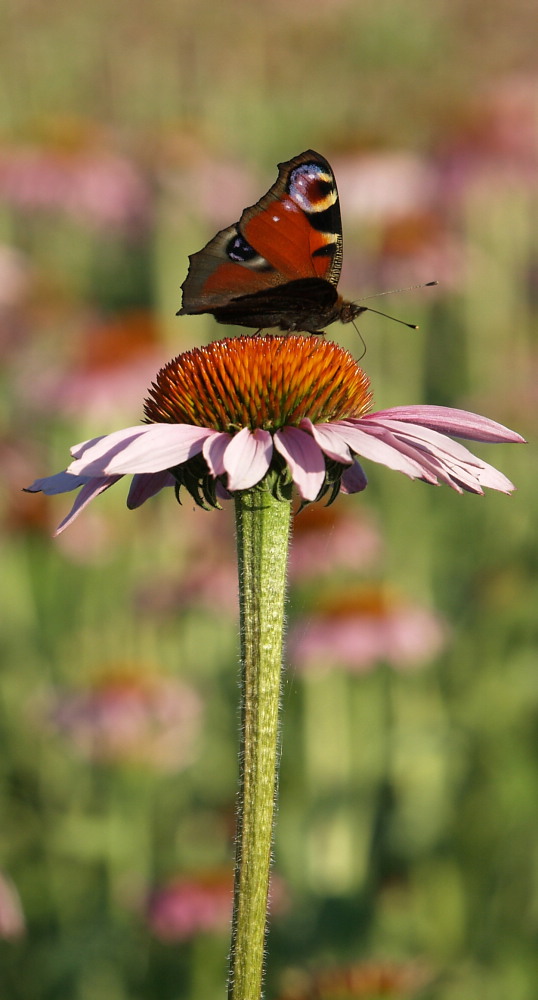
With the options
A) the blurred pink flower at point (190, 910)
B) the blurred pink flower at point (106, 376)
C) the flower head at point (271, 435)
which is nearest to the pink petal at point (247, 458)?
the flower head at point (271, 435)

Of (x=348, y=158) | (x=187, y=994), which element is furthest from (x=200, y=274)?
(x=348, y=158)

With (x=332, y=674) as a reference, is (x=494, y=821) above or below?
below

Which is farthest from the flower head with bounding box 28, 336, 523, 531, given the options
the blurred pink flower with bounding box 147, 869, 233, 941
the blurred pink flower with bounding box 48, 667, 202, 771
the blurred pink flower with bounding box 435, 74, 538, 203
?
the blurred pink flower with bounding box 435, 74, 538, 203

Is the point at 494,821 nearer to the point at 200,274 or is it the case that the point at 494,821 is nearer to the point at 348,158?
the point at 200,274

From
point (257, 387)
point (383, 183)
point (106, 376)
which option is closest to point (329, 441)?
point (257, 387)

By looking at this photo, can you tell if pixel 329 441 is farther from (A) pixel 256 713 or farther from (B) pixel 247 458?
(A) pixel 256 713

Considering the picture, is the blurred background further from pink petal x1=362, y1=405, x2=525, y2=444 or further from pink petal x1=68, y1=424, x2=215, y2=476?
pink petal x1=362, y1=405, x2=525, y2=444
